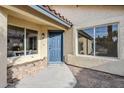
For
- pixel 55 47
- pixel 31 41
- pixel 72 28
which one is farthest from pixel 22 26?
pixel 72 28

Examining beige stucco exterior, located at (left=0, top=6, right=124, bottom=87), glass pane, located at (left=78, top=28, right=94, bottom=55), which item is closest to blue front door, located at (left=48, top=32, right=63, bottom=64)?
beige stucco exterior, located at (left=0, top=6, right=124, bottom=87)

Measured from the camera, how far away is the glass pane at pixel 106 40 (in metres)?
8.93

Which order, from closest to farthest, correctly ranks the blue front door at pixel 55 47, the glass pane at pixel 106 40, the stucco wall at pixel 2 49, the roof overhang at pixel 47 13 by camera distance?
1. the stucco wall at pixel 2 49
2. the roof overhang at pixel 47 13
3. the glass pane at pixel 106 40
4. the blue front door at pixel 55 47

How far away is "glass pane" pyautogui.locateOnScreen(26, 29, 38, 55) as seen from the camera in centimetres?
970

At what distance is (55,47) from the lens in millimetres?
12438

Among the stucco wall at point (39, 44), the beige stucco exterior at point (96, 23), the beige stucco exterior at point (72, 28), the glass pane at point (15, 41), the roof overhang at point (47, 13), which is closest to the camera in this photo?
the beige stucco exterior at point (72, 28)

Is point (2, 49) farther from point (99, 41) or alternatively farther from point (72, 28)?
point (72, 28)

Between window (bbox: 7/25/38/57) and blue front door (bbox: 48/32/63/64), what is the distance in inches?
67.4

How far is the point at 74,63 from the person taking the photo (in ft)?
38.5

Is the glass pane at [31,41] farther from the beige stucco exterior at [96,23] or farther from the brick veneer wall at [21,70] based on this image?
the beige stucco exterior at [96,23]

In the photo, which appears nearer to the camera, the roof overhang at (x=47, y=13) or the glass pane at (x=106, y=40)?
the roof overhang at (x=47, y=13)

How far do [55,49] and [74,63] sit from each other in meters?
1.78

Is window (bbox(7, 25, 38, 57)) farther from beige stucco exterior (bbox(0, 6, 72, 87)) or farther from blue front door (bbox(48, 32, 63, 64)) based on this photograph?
blue front door (bbox(48, 32, 63, 64))

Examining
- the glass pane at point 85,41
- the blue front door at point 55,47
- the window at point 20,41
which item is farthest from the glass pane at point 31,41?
the glass pane at point 85,41
